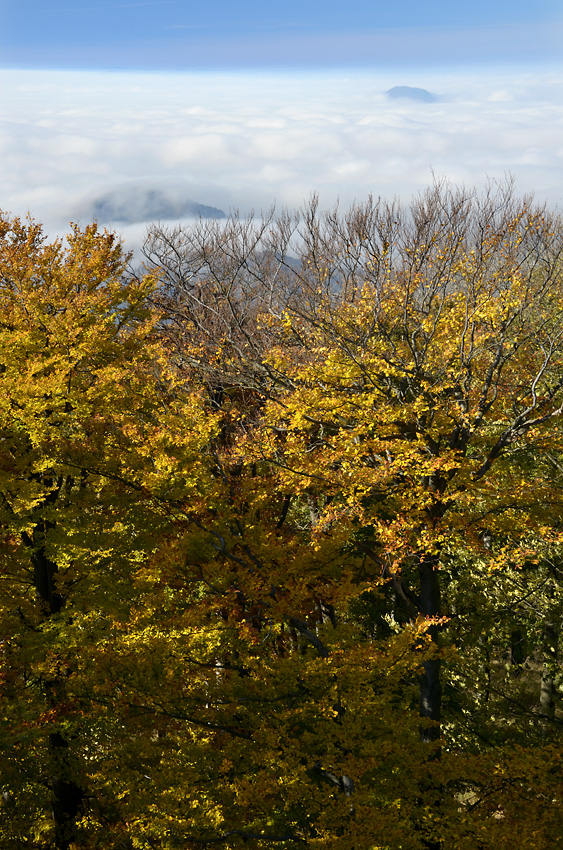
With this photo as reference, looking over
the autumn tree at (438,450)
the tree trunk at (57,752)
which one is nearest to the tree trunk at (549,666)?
the autumn tree at (438,450)

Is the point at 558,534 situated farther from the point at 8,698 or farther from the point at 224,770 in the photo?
the point at 8,698

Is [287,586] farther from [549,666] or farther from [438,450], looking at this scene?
[549,666]

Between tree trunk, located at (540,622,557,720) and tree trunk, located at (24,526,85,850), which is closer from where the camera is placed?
tree trunk, located at (24,526,85,850)

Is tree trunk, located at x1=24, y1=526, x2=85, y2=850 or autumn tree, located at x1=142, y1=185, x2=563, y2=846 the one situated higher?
autumn tree, located at x1=142, y1=185, x2=563, y2=846

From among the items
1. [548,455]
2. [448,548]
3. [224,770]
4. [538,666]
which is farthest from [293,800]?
[538,666]

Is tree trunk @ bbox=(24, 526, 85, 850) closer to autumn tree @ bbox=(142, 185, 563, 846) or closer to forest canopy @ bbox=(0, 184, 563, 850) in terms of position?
forest canopy @ bbox=(0, 184, 563, 850)

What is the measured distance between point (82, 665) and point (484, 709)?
11127mm

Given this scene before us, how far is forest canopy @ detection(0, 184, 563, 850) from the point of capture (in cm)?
1170

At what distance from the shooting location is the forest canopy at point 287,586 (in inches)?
461


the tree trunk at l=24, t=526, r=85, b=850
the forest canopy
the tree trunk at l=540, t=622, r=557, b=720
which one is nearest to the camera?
the forest canopy

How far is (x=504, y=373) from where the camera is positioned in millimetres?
18906

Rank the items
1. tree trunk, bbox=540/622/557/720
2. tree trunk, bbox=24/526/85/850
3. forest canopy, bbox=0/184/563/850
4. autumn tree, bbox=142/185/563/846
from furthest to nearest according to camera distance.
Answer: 1. tree trunk, bbox=540/622/557/720
2. tree trunk, bbox=24/526/85/850
3. autumn tree, bbox=142/185/563/846
4. forest canopy, bbox=0/184/563/850

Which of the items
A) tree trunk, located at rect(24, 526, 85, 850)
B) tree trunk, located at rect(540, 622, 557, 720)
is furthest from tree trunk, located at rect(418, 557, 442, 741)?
tree trunk, located at rect(24, 526, 85, 850)

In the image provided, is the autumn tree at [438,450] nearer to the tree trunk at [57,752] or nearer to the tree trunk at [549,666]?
the tree trunk at [549,666]
